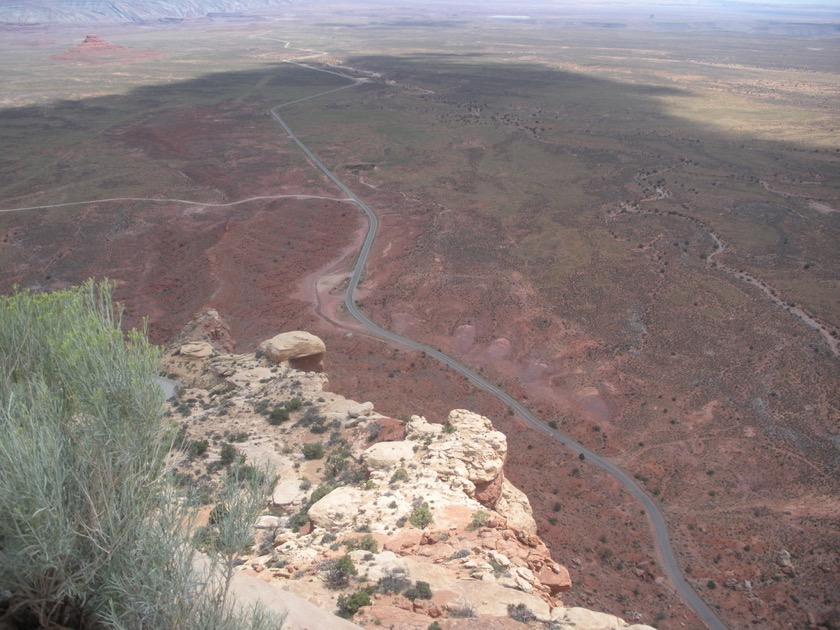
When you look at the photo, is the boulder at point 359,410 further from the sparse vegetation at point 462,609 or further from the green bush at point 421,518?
the sparse vegetation at point 462,609

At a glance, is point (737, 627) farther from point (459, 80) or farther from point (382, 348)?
point (459, 80)

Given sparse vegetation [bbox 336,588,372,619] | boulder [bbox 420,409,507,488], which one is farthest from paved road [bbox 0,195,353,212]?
sparse vegetation [bbox 336,588,372,619]

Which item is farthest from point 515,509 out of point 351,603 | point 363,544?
point 351,603

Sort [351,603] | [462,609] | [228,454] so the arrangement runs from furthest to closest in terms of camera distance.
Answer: [228,454], [462,609], [351,603]

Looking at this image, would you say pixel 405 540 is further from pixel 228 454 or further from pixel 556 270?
pixel 556 270

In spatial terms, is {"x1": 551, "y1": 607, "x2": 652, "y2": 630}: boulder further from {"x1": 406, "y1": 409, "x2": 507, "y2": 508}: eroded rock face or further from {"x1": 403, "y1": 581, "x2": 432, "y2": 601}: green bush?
{"x1": 406, "y1": 409, "x2": 507, "y2": 508}: eroded rock face
